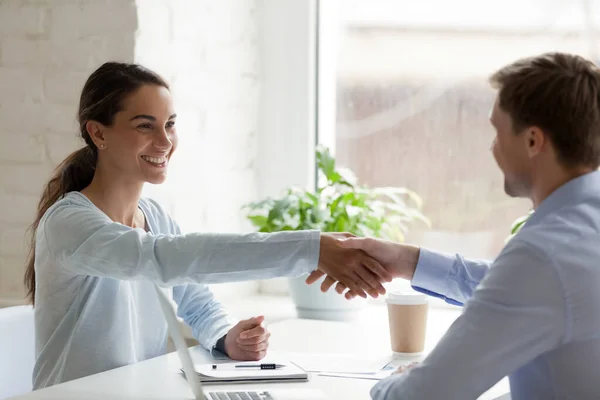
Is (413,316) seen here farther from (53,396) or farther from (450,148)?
(450,148)

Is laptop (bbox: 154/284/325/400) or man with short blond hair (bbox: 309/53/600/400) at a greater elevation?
man with short blond hair (bbox: 309/53/600/400)

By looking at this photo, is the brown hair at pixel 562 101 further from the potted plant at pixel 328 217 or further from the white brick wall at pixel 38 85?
the white brick wall at pixel 38 85

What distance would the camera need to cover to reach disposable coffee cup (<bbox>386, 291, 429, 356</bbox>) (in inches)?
72.4

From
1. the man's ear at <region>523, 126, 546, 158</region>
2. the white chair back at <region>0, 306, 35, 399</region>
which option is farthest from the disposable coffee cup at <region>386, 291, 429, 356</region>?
the white chair back at <region>0, 306, 35, 399</region>

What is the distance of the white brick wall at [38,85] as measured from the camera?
228cm

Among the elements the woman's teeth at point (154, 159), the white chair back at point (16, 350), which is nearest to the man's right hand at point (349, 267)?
the woman's teeth at point (154, 159)

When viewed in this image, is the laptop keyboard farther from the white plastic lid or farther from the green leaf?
the green leaf

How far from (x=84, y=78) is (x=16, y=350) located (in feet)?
2.50

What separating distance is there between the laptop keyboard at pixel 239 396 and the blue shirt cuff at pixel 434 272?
47cm

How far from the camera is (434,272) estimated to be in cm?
180

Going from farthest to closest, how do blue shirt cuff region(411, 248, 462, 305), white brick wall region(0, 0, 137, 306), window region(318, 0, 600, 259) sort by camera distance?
window region(318, 0, 600, 259) < white brick wall region(0, 0, 137, 306) < blue shirt cuff region(411, 248, 462, 305)

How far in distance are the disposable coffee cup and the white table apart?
0.16 feet

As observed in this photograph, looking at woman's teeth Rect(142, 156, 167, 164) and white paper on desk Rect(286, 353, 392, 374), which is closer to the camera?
white paper on desk Rect(286, 353, 392, 374)

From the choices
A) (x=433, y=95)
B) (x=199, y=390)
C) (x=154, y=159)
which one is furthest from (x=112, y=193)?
(x=433, y=95)
